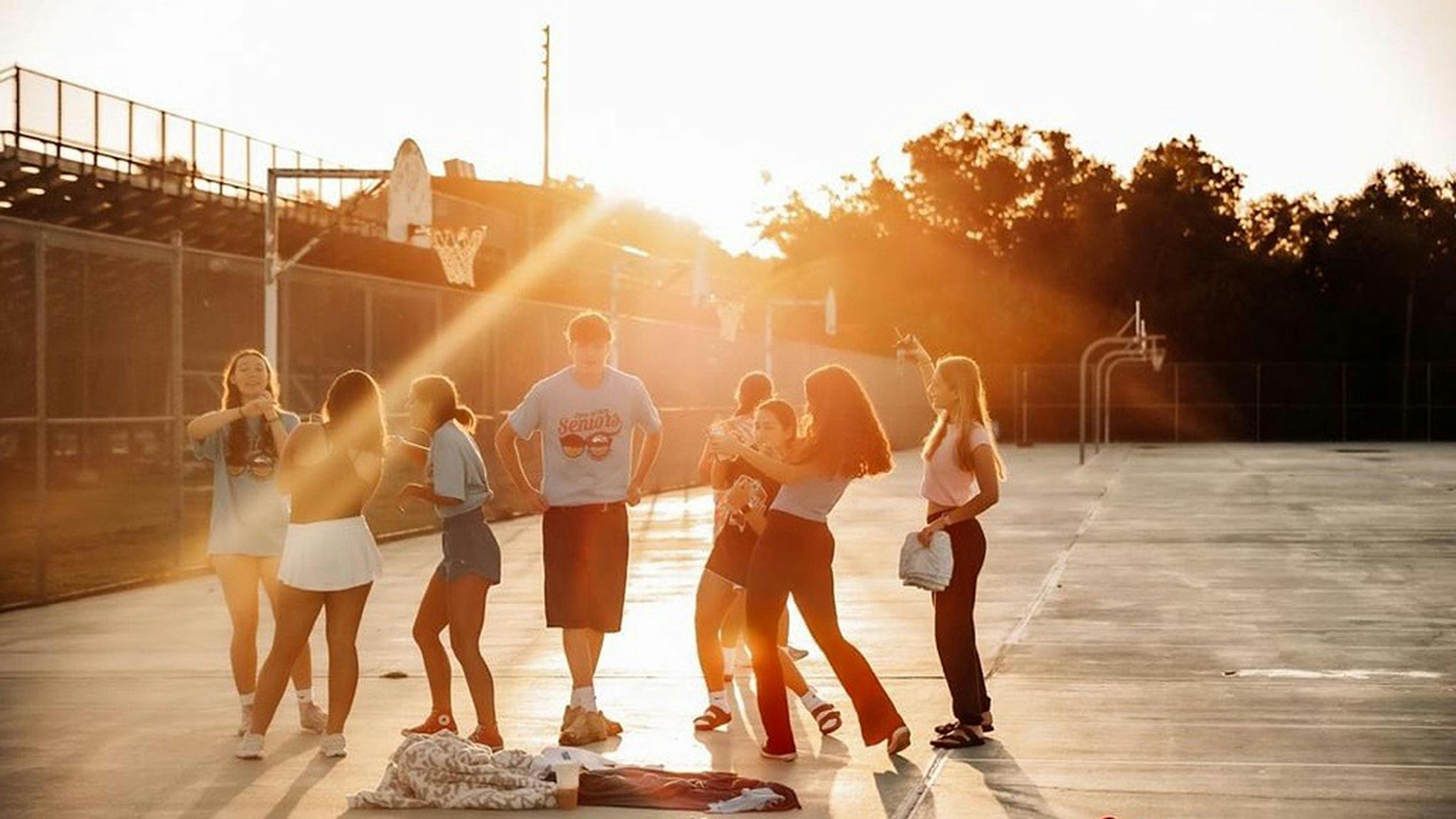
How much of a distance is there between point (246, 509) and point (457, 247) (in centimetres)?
Answer: 1593

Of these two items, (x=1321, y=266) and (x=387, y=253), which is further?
(x=1321, y=266)

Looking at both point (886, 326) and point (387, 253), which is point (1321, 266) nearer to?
point (886, 326)

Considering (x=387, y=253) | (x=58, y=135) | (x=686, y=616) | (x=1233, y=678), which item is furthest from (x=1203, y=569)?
(x=387, y=253)

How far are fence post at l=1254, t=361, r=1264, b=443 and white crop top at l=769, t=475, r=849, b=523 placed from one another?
2571 inches

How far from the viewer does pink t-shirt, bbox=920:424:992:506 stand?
8.98m

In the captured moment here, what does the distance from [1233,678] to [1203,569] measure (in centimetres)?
714

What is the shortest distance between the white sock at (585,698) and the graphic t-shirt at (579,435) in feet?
2.67

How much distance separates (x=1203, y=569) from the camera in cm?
1794

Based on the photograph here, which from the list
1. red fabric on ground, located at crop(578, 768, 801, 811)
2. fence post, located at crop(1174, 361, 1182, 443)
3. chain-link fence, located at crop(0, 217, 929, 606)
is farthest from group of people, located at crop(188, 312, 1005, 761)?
fence post, located at crop(1174, 361, 1182, 443)

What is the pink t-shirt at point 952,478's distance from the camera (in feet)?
29.5

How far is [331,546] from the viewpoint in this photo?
857cm

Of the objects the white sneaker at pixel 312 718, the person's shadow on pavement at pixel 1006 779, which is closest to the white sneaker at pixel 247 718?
the white sneaker at pixel 312 718

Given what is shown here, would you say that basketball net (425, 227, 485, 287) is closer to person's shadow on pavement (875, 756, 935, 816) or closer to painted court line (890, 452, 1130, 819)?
painted court line (890, 452, 1130, 819)

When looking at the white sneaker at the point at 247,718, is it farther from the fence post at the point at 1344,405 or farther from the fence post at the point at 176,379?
the fence post at the point at 1344,405
